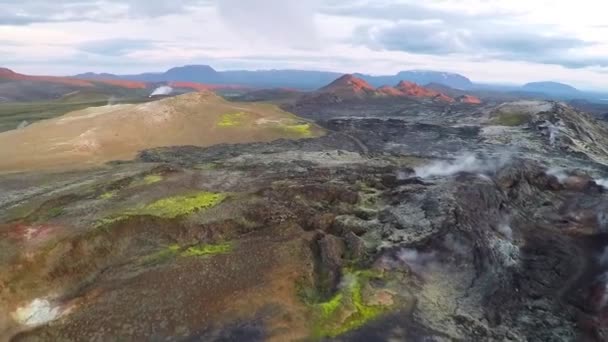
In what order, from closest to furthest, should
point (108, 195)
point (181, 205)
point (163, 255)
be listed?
1. point (163, 255)
2. point (181, 205)
3. point (108, 195)

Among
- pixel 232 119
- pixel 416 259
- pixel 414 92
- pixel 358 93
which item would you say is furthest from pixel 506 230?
pixel 414 92

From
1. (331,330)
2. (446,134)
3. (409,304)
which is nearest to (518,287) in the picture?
(409,304)

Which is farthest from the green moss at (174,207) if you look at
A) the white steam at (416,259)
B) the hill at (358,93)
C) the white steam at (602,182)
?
the hill at (358,93)

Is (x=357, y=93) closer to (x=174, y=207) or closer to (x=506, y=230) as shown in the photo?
(x=506, y=230)

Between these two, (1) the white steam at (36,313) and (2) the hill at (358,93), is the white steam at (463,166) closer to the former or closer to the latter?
(1) the white steam at (36,313)

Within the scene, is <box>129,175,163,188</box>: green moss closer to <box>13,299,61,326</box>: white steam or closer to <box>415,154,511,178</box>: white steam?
<box>13,299,61,326</box>: white steam

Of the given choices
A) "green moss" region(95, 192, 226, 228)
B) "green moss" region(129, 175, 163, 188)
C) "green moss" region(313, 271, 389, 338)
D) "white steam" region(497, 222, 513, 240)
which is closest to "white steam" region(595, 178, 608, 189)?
"white steam" region(497, 222, 513, 240)

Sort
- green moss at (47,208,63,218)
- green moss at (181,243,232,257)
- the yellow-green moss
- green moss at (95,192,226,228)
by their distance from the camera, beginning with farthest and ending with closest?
the yellow-green moss
green moss at (47,208,63,218)
green moss at (95,192,226,228)
green moss at (181,243,232,257)

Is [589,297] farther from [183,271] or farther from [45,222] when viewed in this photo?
[45,222]
